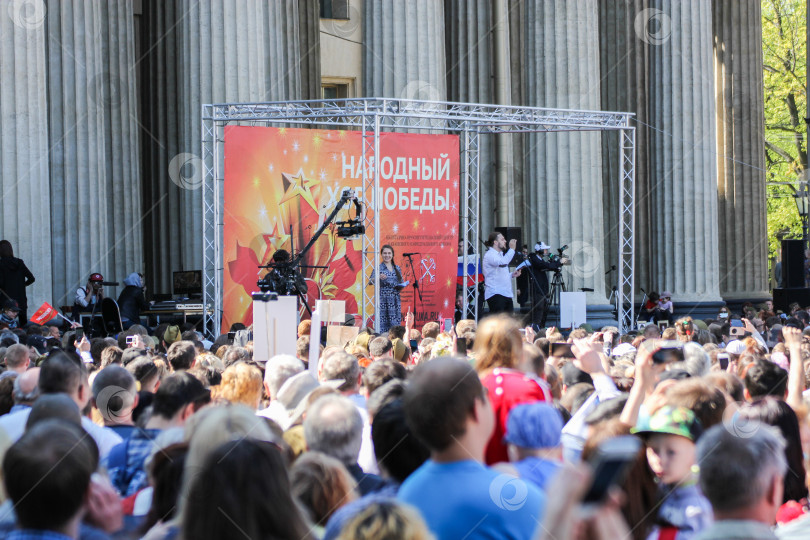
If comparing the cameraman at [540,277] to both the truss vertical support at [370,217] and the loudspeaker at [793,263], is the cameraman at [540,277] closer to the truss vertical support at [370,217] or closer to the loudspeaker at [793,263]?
the truss vertical support at [370,217]

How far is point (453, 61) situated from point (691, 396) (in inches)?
959

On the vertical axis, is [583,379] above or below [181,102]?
below

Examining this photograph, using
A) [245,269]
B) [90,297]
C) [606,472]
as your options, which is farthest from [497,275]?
[606,472]

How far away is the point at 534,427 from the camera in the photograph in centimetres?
429

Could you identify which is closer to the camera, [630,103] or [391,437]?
[391,437]

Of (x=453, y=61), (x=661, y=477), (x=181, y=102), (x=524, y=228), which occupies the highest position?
(x=453, y=61)

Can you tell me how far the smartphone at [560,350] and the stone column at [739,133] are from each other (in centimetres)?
2306

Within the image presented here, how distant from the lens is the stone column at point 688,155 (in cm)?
2562

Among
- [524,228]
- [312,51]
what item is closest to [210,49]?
[312,51]

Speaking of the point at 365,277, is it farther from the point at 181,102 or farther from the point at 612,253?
the point at 612,253

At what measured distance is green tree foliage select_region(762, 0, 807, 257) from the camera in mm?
47844

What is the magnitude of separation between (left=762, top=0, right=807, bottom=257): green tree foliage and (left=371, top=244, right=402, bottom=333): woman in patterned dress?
109ft

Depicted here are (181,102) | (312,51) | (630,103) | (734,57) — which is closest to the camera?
(181,102)

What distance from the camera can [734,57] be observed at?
32.0 metres
